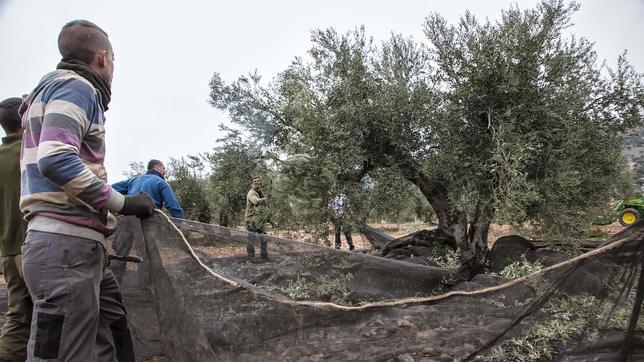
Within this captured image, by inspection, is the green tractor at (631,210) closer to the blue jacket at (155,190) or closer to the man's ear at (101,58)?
the blue jacket at (155,190)

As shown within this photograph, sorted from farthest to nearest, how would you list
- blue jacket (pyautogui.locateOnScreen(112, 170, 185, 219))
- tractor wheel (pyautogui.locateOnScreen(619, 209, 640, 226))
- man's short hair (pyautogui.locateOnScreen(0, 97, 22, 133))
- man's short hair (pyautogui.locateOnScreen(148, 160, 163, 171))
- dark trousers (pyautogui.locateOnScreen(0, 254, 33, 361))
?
tractor wheel (pyautogui.locateOnScreen(619, 209, 640, 226)), man's short hair (pyautogui.locateOnScreen(148, 160, 163, 171)), blue jacket (pyautogui.locateOnScreen(112, 170, 185, 219)), man's short hair (pyautogui.locateOnScreen(0, 97, 22, 133)), dark trousers (pyautogui.locateOnScreen(0, 254, 33, 361))

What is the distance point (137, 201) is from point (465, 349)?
1.94 m

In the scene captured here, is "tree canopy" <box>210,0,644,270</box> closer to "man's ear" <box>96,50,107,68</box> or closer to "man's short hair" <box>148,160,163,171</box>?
"man's short hair" <box>148,160,163,171</box>

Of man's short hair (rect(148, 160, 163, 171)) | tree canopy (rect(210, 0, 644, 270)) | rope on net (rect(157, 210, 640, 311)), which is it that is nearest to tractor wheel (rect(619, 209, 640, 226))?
tree canopy (rect(210, 0, 644, 270))

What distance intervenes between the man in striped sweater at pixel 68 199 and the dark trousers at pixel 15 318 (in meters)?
1.22

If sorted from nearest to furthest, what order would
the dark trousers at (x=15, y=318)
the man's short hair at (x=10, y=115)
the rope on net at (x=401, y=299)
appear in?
1. the rope on net at (x=401, y=299)
2. the dark trousers at (x=15, y=318)
3. the man's short hair at (x=10, y=115)

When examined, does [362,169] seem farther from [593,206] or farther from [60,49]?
[60,49]

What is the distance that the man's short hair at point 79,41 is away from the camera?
2.42m

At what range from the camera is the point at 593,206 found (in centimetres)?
697

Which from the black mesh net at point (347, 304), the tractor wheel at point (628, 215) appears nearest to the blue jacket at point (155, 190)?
the black mesh net at point (347, 304)

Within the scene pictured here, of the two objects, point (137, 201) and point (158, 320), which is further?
point (158, 320)

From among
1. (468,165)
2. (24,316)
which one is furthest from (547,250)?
(24,316)

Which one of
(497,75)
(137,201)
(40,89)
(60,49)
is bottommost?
(137,201)

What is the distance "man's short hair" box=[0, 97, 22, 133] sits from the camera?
3.52 m
